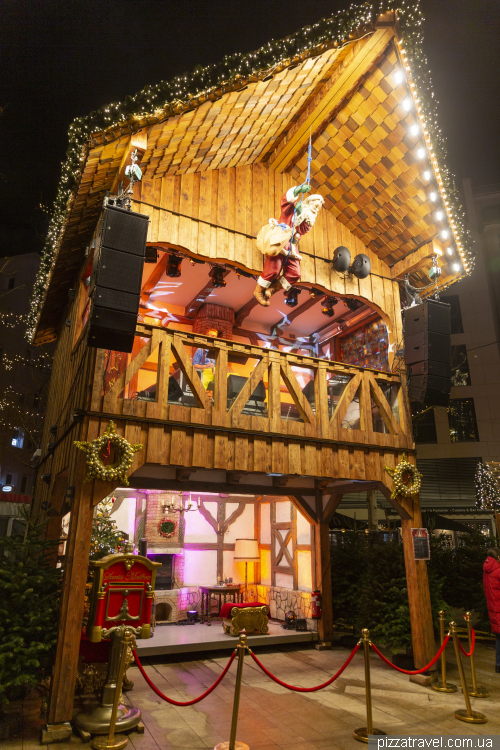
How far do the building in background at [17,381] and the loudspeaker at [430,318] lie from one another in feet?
63.9

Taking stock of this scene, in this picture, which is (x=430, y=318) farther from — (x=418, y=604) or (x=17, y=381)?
(x=17, y=381)

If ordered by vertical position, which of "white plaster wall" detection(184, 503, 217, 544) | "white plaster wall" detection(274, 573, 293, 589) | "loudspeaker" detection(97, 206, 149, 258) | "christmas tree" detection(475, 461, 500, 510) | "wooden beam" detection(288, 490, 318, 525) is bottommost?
"white plaster wall" detection(274, 573, 293, 589)

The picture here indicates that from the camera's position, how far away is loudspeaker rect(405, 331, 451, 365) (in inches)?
322

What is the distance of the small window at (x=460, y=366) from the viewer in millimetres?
24297

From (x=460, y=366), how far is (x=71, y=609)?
23.0m

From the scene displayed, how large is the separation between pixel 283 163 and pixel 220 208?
177cm

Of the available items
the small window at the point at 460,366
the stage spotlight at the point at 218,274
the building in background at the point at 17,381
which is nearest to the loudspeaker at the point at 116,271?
the stage spotlight at the point at 218,274

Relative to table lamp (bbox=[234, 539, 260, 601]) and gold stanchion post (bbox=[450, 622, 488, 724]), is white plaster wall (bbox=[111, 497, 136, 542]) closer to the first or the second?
table lamp (bbox=[234, 539, 260, 601])

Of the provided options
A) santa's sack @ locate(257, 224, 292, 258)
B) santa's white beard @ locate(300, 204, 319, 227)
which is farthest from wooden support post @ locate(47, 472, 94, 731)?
santa's white beard @ locate(300, 204, 319, 227)

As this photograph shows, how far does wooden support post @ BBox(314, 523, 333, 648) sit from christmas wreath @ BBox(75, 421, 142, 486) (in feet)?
17.5

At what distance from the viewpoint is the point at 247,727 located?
5.22 meters

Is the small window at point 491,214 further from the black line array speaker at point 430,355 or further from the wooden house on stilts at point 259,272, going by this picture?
the black line array speaker at point 430,355

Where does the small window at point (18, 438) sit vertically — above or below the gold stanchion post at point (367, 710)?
above

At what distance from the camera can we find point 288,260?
768 centimetres
